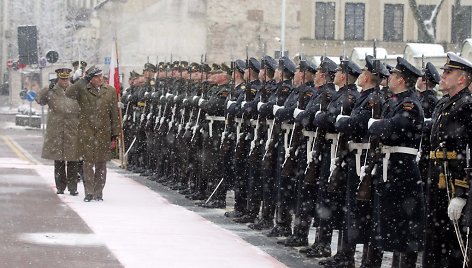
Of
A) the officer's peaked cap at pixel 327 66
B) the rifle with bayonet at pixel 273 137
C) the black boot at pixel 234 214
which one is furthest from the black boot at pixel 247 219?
the officer's peaked cap at pixel 327 66

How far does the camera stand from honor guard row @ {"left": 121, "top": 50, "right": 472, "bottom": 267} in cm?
932

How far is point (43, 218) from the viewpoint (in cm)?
1475

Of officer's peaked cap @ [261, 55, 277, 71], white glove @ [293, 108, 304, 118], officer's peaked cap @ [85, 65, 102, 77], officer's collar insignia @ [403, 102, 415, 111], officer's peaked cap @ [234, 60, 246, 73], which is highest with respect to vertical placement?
officer's peaked cap @ [261, 55, 277, 71]

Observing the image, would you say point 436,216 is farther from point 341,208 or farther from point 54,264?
point 54,264

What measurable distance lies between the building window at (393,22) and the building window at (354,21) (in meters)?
1.49

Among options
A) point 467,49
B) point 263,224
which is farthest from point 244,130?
point 467,49

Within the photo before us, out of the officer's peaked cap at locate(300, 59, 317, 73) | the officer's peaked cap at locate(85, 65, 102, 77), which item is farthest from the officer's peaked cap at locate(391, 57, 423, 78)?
the officer's peaked cap at locate(85, 65, 102, 77)

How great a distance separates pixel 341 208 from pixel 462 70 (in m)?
2.94

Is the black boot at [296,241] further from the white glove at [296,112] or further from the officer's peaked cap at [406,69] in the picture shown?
the officer's peaked cap at [406,69]

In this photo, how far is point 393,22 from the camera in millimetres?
76312

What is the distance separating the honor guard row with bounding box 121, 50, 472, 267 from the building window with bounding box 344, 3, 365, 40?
193ft

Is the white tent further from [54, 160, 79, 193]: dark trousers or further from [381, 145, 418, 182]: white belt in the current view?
[381, 145, 418, 182]: white belt

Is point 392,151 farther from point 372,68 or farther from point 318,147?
point 318,147

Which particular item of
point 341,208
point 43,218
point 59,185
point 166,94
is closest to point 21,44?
point 166,94
